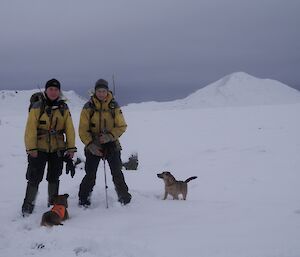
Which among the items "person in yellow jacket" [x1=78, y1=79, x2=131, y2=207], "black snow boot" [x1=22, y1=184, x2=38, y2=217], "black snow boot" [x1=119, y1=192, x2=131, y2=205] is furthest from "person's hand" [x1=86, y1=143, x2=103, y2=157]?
"black snow boot" [x1=22, y1=184, x2=38, y2=217]

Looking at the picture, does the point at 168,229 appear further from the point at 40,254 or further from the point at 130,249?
the point at 40,254

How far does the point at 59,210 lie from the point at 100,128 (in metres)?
1.69

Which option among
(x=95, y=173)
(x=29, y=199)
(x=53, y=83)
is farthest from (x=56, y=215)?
(x=53, y=83)

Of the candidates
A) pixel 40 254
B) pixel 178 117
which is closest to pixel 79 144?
pixel 178 117

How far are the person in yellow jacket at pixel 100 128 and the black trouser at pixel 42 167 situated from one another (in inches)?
22.6

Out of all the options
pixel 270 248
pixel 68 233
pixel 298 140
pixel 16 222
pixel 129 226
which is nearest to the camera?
pixel 270 248

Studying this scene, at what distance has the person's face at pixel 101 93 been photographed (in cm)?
749

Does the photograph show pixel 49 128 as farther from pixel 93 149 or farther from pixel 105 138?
pixel 105 138

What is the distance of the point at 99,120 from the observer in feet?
25.2

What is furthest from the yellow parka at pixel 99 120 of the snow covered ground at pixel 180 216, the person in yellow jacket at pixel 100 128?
the snow covered ground at pixel 180 216

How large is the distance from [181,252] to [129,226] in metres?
1.45

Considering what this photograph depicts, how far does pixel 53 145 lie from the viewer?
24.1 ft

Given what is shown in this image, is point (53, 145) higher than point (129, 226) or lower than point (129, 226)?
higher

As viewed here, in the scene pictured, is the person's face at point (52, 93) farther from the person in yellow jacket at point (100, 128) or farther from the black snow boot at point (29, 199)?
the black snow boot at point (29, 199)
